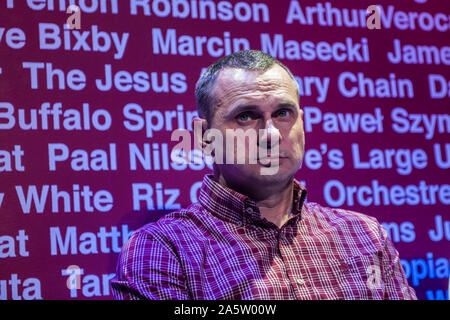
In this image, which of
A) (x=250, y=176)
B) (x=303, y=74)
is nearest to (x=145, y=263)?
(x=250, y=176)

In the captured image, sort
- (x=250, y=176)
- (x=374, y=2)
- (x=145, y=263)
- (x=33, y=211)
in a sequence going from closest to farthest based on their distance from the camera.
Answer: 1. (x=145, y=263)
2. (x=250, y=176)
3. (x=33, y=211)
4. (x=374, y=2)

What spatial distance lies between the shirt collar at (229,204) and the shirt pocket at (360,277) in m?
0.23

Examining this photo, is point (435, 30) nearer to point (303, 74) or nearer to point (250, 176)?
point (303, 74)

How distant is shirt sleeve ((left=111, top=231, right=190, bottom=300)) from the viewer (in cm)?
173

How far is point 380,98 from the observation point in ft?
9.45

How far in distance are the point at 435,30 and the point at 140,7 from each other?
1519mm

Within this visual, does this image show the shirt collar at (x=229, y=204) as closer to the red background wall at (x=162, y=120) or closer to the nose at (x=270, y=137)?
the nose at (x=270, y=137)

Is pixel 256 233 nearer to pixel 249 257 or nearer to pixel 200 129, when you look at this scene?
pixel 249 257

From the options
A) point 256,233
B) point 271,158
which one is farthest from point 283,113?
point 256,233

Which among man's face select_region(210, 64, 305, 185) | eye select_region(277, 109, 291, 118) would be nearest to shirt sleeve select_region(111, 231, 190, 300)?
man's face select_region(210, 64, 305, 185)

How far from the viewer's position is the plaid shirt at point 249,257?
1.79m

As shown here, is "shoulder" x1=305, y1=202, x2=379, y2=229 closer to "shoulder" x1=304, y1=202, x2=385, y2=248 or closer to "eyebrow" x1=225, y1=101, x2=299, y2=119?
"shoulder" x1=304, y1=202, x2=385, y2=248

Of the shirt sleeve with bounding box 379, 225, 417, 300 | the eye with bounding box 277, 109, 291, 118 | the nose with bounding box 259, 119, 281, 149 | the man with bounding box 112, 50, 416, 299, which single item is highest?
the eye with bounding box 277, 109, 291, 118

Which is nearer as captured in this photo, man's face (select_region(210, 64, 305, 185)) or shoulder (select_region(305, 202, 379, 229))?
man's face (select_region(210, 64, 305, 185))
